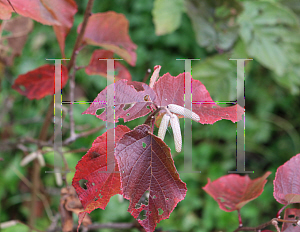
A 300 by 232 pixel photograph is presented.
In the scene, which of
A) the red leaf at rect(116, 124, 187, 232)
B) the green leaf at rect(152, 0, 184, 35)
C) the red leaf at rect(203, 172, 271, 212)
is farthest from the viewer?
the green leaf at rect(152, 0, 184, 35)

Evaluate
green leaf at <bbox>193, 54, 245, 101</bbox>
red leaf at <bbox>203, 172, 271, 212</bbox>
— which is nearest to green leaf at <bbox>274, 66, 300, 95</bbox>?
green leaf at <bbox>193, 54, 245, 101</bbox>

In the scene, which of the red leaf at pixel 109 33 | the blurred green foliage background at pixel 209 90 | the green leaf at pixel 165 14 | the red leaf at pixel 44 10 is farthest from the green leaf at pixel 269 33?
the red leaf at pixel 44 10

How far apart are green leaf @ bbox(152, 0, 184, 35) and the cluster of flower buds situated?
486 mm

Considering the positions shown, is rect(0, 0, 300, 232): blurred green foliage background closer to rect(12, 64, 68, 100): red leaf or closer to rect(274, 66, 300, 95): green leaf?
rect(274, 66, 300, 95): green leaf

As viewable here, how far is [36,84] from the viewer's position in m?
0.49

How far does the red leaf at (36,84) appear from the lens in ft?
1.57

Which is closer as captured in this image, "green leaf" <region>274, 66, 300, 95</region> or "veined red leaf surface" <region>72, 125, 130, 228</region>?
"veined red leaf surface" <region>72, 125, 130, 228</region>

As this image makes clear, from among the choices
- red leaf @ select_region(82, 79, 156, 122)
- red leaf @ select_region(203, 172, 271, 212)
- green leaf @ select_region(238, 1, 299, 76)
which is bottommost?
red leaf @ select_region(203, 172, 271, 212)

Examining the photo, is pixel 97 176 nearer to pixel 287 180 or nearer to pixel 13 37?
pixel 287 180

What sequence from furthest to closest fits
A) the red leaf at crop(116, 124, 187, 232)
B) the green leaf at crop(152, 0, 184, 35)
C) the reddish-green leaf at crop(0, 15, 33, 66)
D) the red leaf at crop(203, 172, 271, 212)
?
the green leaf at crop(152, 0, 184, 35)
the reddish-green leaf at crop(0, 15, 33, 66)
the red leaf at crop(203, 172, 271, 212)
the red leaf at crop(116, 124, 187, 232)

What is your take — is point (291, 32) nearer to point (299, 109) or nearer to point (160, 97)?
point (299, 109)

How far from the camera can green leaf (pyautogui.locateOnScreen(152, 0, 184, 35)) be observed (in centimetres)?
71

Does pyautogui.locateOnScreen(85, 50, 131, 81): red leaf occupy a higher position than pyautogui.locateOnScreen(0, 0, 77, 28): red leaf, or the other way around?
pyautogui.locateOnScreen(0, 0, 77, 28): red leaf

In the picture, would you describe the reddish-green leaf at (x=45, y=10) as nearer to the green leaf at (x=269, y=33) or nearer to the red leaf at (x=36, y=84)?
the red leaf at (x=36, y=84)
